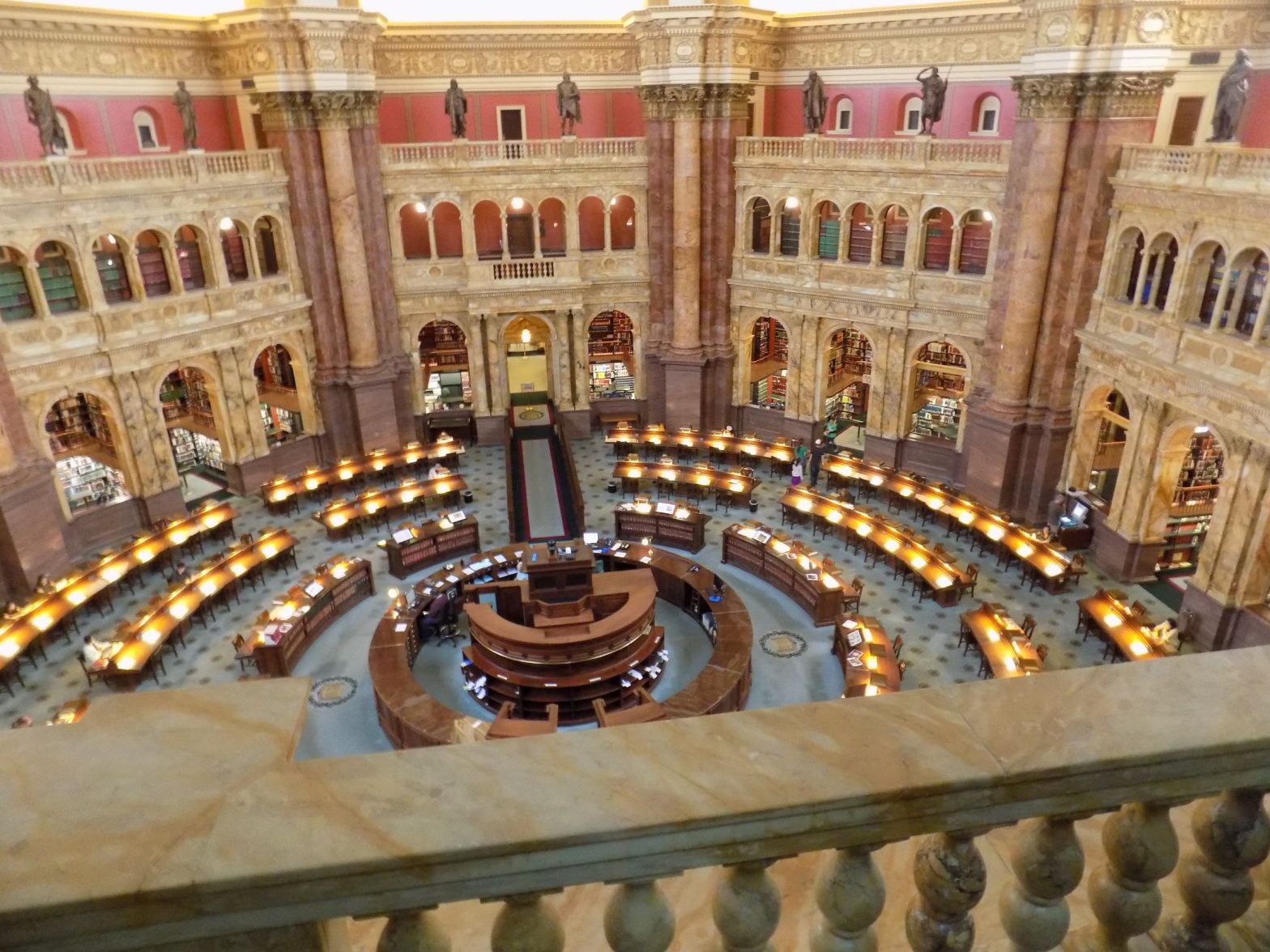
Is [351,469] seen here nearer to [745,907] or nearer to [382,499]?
[382,499]

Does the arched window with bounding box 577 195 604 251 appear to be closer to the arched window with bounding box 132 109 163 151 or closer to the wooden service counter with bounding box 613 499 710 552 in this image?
the wooden service counter with bounding box 613 499 710 552

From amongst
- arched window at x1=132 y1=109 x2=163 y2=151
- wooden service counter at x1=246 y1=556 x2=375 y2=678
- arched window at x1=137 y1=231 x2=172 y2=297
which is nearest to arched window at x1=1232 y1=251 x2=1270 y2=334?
wooden service counter at x1=246 y1=556 x2=375 y2=678

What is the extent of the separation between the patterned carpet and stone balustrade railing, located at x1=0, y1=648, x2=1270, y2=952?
41.2 feet

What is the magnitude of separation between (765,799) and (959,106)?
24.4 meters

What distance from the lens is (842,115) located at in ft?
80.8

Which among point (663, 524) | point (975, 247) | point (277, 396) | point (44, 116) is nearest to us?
point (44, 116)

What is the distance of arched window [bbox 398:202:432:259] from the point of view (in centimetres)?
2584

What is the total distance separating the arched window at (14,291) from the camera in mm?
18516

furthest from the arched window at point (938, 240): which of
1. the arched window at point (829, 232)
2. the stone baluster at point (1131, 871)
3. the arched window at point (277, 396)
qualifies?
the stone baluster at point (1131, 871)

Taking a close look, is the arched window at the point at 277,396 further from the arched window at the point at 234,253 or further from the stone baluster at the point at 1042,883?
the stone baluster at the point at 1042,883

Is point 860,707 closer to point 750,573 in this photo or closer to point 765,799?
point 765,799

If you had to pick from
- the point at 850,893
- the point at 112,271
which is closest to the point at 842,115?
the point at 112,271

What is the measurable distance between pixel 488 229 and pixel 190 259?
8.39 metres

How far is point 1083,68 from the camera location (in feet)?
56.5
